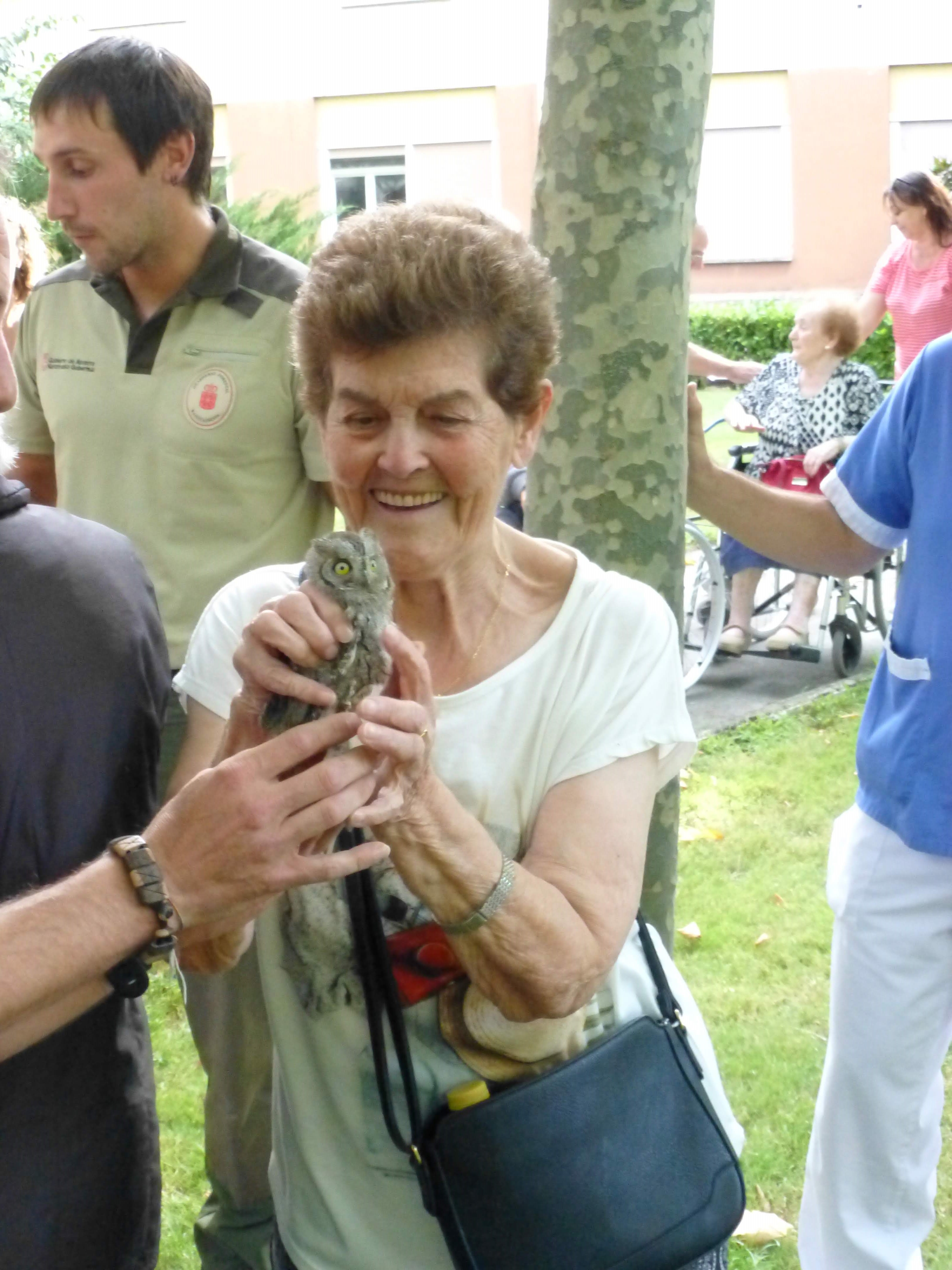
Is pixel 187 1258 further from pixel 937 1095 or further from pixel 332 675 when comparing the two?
pixel 332 675

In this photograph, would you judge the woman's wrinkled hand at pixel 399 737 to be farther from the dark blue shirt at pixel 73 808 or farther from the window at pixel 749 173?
the window at pixel 749 173

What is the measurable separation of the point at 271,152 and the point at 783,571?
Result: 18.0m

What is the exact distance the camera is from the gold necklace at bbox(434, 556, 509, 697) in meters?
1.96

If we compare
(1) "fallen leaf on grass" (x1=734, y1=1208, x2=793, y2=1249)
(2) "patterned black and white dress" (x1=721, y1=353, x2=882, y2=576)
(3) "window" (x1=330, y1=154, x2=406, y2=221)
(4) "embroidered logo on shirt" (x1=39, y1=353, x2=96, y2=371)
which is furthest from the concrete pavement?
(3) "window" (x1=330, y1=154, x2=406, y2=221)

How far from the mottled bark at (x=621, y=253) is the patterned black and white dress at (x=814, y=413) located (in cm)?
554

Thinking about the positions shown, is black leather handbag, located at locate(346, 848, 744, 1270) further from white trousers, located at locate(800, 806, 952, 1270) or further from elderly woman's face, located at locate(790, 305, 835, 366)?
elderly woman's face, located at locate(790, 305, 835, 366)

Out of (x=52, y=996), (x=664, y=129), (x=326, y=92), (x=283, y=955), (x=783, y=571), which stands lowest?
(x=783, y=571)

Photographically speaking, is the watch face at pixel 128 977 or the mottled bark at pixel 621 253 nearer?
the watch face at pixel 128 977

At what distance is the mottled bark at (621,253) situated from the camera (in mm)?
2764

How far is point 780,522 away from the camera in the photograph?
2.94 metres

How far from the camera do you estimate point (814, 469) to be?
793 centimetres

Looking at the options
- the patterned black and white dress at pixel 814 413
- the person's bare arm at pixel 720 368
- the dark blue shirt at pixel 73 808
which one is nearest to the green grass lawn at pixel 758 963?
the dark blue shirt at pixel 73 808

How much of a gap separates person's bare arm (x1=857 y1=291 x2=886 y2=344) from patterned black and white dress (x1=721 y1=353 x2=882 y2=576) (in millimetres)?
238

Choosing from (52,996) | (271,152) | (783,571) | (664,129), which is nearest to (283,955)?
(52,996)
